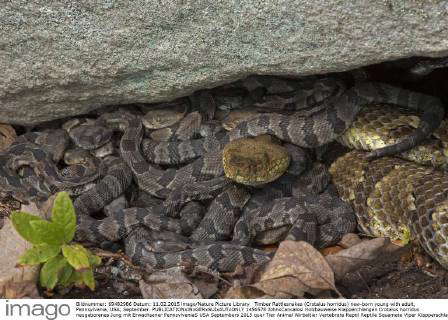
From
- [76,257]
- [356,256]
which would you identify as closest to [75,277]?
[76,257]

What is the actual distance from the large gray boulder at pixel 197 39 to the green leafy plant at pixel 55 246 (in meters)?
1.13

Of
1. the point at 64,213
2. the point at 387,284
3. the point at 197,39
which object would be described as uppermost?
the point at 197,39

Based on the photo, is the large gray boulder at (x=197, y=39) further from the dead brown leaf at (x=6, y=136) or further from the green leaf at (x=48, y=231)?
the green leaf at (x=48, y=231)

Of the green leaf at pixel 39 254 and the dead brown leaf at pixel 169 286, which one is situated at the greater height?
the green leaf at pixel 39 254

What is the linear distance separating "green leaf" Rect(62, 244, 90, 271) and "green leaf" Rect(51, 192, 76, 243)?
0.09m

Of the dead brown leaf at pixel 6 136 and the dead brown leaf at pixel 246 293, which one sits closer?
the dead brown leaf at pixel 246 293

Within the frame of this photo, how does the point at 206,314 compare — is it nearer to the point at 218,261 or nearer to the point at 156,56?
the point at 218,261

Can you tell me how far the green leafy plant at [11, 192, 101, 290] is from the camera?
12.6 ft

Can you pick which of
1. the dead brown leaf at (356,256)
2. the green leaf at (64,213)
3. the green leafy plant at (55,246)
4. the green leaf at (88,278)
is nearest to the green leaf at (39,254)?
the green leafy plant at (55,246)

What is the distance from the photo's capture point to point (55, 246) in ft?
12.9

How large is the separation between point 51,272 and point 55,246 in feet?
0.54

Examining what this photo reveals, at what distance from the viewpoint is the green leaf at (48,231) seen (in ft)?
12.5

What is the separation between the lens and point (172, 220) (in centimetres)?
498

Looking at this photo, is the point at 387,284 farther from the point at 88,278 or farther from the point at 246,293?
the point at 88,278
